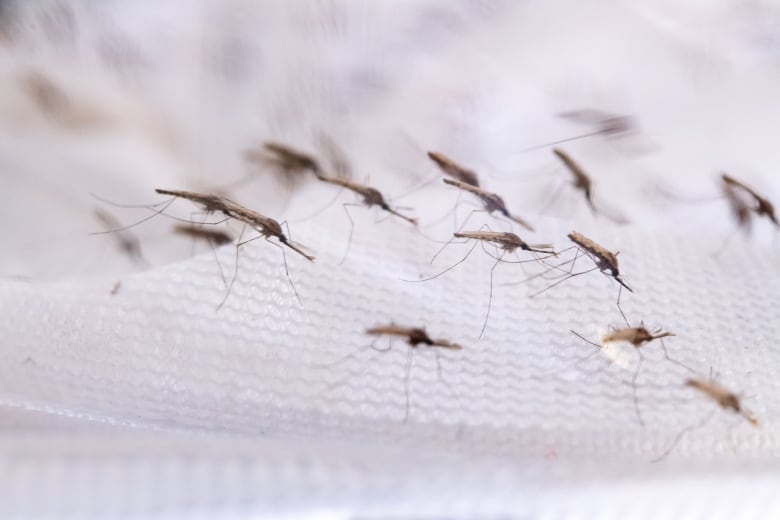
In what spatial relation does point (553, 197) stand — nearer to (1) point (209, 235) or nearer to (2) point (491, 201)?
(2) point (491, 201)

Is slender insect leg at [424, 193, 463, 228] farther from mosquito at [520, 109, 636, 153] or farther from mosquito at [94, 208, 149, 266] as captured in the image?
mosquito at [94, 208, 149, 266]

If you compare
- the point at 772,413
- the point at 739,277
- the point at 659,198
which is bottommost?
the point at 772,413

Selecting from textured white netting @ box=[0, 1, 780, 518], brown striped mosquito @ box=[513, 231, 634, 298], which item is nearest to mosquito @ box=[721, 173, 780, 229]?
textured white netting @ box=[0, 1, 780, 518]

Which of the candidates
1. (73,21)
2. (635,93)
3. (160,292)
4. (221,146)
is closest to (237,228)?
(160,292)

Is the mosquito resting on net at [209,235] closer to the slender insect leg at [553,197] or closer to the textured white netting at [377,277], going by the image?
→ the textured white netting at [377,277]

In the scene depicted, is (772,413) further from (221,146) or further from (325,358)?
(221,146)

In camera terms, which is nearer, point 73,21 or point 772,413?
point 772,413

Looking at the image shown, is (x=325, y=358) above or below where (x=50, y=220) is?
below
